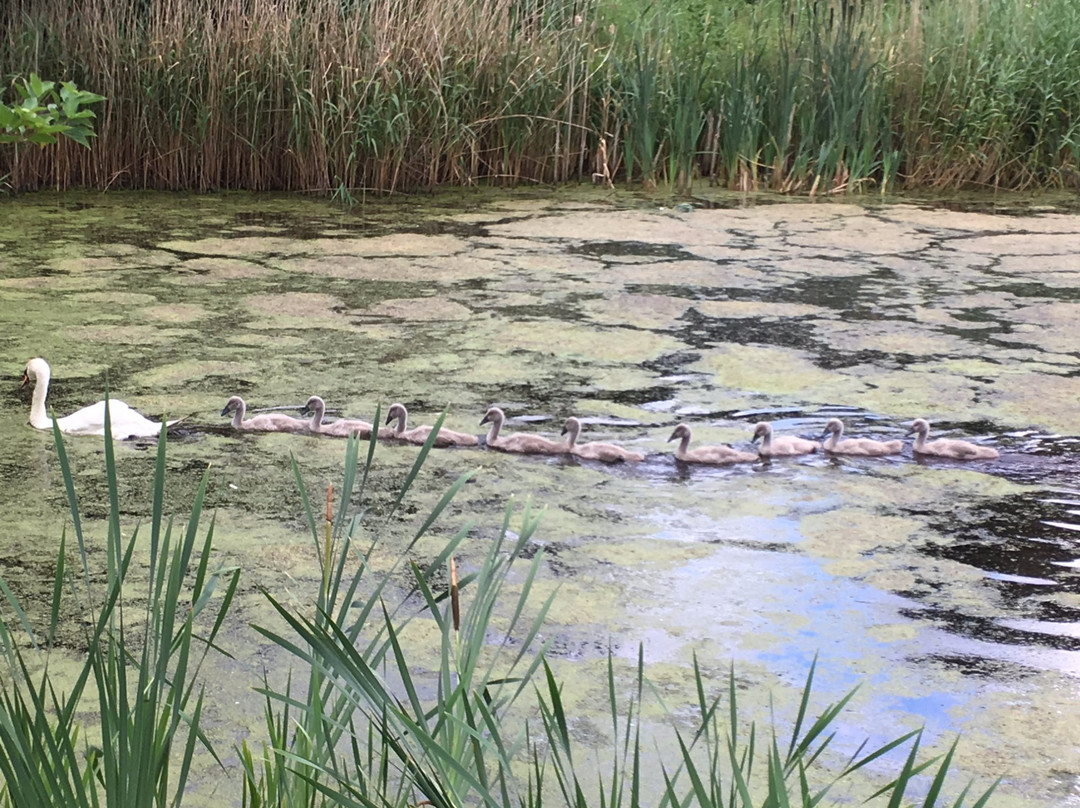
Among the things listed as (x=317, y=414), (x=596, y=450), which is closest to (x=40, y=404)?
(x=317, y=414)

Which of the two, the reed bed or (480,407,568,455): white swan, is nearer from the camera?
(480,407,568,455): white swan

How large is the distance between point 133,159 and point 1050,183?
5206 mm

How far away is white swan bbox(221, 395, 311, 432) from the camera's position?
359 cm

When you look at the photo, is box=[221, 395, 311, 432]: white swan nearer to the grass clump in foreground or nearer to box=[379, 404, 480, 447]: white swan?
box=[379, 404, 480, 447]: white swan

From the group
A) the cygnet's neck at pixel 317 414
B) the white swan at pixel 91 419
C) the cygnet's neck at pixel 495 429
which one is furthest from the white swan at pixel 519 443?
the white swan at pixel 91 419

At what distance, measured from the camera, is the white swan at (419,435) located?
3496 millimetres

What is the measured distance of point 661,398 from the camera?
397cm

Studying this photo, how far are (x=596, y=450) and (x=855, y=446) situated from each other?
0.68 meters

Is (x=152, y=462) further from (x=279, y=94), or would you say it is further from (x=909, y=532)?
(x=279, y=94)

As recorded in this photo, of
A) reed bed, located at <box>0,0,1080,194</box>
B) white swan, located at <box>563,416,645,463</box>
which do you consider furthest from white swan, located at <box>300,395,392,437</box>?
reed bed, located at <box>0,0,1080,194</box>

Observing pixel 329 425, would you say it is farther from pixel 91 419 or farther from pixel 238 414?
pixel 91 419

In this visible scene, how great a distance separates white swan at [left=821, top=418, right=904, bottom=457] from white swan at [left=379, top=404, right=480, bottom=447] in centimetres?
92

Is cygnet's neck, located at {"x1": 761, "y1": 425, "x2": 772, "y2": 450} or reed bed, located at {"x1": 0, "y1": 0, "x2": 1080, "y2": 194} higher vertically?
reed bed, located at {"x1": 0, "y1": 0, "x2": 1080, "y2": 194}

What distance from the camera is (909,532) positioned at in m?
3.01
